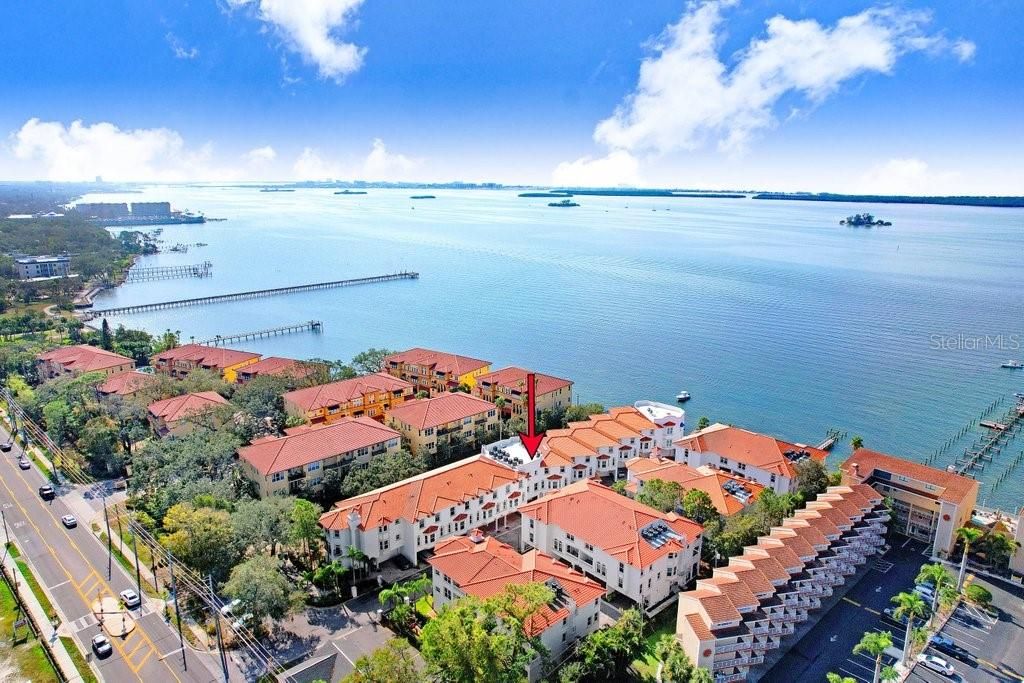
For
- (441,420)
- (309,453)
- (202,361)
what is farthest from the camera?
(202,361)

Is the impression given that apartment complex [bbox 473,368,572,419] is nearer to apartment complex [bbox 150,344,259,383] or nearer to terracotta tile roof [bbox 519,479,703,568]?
terracotta tile roof [bbox 519,479,703,568]

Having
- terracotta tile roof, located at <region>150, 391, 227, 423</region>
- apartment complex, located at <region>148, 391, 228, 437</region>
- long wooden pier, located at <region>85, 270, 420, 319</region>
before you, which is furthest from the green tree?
long wooden pier, located at <region>85, 270, 420, 319</region>

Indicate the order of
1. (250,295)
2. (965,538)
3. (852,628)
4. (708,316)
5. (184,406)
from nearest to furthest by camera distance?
(852,628) < (965,538) < (184,406) < (708,316) < (250,295)

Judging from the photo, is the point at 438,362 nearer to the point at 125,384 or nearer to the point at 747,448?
the point at 125,384

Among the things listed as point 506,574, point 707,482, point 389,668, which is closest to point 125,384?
point 506,574

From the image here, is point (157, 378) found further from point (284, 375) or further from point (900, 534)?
point (900, 534)

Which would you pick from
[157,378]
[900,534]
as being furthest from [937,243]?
[157,378]

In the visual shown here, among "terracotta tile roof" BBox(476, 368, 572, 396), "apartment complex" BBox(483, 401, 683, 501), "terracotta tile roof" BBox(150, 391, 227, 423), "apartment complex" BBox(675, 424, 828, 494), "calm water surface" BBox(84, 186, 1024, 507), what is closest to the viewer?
"apartment complex" BBox(675, 424, 828, 494)
